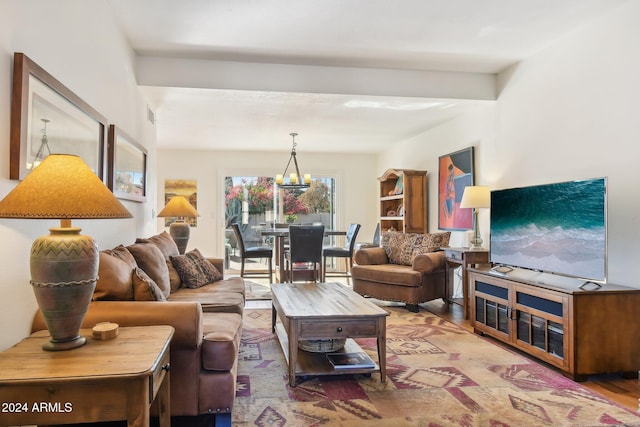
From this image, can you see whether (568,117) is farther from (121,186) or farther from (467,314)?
(121,186)

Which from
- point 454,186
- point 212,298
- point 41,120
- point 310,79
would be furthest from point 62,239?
point 454,186

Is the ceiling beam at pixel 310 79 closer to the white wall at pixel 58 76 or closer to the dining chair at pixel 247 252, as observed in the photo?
the white wall at pixel 58 76

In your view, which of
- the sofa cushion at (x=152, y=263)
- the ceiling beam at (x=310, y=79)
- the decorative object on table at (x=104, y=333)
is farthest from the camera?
the ceiling beam at (x=310, y=79)

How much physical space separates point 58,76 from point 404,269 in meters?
3.90

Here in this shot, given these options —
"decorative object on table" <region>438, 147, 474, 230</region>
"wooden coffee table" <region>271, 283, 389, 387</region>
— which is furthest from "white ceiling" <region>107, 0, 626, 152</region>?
"wooden coffee table" <region>271, 283, 389, 387</region>

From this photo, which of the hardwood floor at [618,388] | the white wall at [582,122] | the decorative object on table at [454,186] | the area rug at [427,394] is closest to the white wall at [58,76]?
the area rug at [427,394]

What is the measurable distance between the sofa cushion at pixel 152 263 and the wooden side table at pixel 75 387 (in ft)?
4.77

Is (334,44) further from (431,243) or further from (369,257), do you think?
(369,257)

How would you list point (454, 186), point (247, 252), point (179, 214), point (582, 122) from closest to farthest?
point (582, 122) < point (179, 214) < point (454, 186) < point (247, 252)

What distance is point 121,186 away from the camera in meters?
3.45

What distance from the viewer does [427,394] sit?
2615 mm

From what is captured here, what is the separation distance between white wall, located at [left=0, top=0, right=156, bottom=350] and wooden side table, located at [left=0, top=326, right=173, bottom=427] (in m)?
0.42

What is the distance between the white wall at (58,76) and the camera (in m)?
1.75

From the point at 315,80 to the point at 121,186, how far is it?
2103 millimetres
